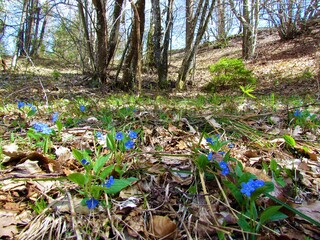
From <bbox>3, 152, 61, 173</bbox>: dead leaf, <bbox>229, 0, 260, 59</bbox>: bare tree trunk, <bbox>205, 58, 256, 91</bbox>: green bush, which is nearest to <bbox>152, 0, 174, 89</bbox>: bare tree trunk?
<bbox>205, 58, 256, 91</bbox>: green bush

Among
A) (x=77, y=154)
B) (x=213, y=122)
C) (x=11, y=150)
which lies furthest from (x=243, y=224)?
(x=11, y=150)

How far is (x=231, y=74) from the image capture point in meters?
7.05

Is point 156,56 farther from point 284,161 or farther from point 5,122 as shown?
point 284,161

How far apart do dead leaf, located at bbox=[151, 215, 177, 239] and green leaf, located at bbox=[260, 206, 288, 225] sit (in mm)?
331

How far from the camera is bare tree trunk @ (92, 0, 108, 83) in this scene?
5320 mm

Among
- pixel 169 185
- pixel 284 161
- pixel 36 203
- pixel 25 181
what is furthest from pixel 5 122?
pixel 284 161

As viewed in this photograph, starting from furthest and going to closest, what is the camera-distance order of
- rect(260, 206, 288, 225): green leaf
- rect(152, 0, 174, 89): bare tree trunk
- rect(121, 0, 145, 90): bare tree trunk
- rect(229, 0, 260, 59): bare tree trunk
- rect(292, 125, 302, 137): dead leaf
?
rect(229, 0, 260, 59): bare tree trunk < rect(152, 0, 174, 89): bare tree trunk < rect(121, 0, 145, 90): bare tree trunk < rect(292, 125, 302, 137): dead leaf < rect(260, 206, 288, 225): green leaf

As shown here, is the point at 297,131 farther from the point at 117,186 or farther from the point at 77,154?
the point at 77,154

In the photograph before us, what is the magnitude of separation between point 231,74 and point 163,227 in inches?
262

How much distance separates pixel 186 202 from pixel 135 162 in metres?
0.39

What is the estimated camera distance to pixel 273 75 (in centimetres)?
841

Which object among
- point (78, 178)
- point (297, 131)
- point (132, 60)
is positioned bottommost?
point (297, 131)

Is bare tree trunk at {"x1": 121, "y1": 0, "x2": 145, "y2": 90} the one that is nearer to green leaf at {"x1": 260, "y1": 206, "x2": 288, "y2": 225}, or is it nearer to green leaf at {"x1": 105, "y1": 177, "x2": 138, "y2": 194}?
green leaf at {"x1": 105, "y1": 177, "x2": 138, "y2": 194}

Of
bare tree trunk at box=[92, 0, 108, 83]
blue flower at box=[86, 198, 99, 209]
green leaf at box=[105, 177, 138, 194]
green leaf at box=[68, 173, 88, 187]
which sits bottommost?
blue flower at box=[86, 198, 99, 209]
